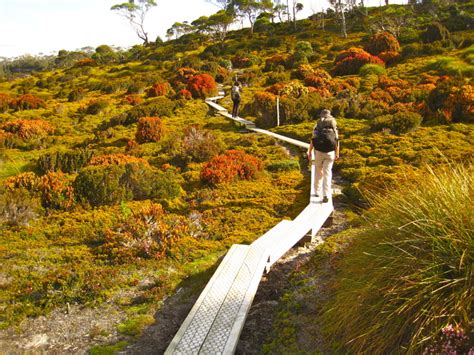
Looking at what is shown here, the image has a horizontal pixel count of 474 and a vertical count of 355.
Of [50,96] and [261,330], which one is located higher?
[50,96]

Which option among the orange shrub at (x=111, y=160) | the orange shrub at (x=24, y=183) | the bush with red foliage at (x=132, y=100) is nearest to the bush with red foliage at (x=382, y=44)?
the bush with red foliage at (x=132, y=100)

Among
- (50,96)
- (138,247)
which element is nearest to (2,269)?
(138,247)

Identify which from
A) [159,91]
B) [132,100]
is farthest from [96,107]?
[159,91]

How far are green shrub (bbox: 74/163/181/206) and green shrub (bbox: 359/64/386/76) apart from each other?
69.2 feet

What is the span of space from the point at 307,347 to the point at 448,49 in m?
32.7

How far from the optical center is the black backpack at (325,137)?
25.8ft

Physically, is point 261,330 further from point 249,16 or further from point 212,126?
point 249,16

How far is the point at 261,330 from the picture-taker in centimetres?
512

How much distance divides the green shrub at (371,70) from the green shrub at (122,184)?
21.1m

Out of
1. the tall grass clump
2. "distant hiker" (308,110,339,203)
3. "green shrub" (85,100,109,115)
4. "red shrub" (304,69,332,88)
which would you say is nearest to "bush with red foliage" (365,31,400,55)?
"red shrub" (304,69,332,88)

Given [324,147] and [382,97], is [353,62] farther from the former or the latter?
[324,147]

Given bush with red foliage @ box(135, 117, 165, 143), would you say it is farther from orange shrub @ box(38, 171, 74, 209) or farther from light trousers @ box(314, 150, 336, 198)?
light trousers @ box(314, 150, 336, 198)

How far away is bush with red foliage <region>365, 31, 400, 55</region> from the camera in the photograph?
3278cm

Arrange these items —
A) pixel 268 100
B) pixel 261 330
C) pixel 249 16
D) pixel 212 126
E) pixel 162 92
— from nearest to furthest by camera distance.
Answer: pixel 261 330 < pixel 212 126 < pixel 268 100 < pixel 162 92 < pixel 249 16
